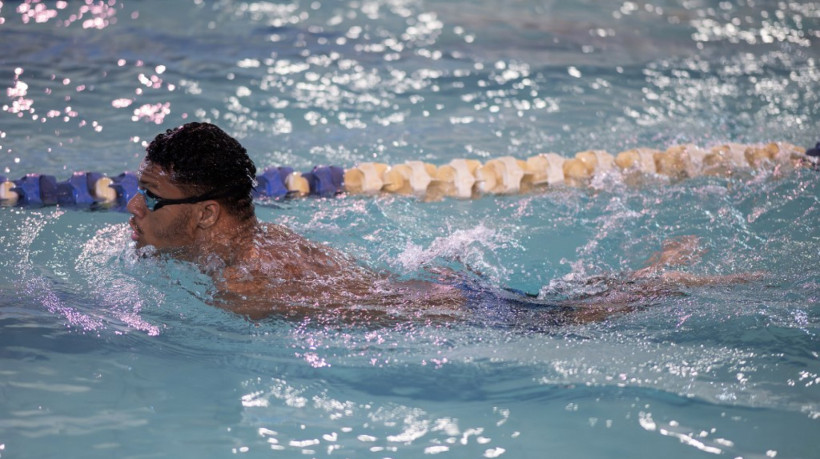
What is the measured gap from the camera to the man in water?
2.79 meters

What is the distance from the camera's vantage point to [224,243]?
9.30 ft

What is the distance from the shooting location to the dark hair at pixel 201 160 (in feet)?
9.14

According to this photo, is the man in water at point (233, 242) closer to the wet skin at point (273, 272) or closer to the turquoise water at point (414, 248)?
the wet skin at point (273, 272)

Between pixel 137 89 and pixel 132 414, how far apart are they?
3.60m

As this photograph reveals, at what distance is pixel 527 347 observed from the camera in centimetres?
290

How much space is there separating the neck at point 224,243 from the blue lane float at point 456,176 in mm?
1151

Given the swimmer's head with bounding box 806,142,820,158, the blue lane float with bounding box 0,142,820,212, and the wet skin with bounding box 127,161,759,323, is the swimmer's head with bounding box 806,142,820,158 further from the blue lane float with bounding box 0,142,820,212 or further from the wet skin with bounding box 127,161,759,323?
the wet skin with bounding box 127,161,759,323

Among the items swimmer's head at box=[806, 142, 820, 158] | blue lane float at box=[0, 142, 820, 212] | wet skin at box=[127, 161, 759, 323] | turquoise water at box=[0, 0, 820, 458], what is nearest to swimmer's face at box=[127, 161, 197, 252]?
wet skin at box=[127, 161, 759, 323]

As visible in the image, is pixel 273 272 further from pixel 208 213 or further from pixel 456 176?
pixel 456 176

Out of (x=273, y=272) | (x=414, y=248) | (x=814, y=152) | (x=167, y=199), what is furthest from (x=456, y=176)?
(x=814, y=152)

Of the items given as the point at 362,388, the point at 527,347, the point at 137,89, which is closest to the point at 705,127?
the point at 527,347

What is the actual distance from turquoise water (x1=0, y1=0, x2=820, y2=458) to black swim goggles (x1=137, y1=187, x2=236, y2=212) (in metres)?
0.32

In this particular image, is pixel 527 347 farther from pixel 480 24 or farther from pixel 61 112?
pixel 480 24

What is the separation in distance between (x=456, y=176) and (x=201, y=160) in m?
1.84
